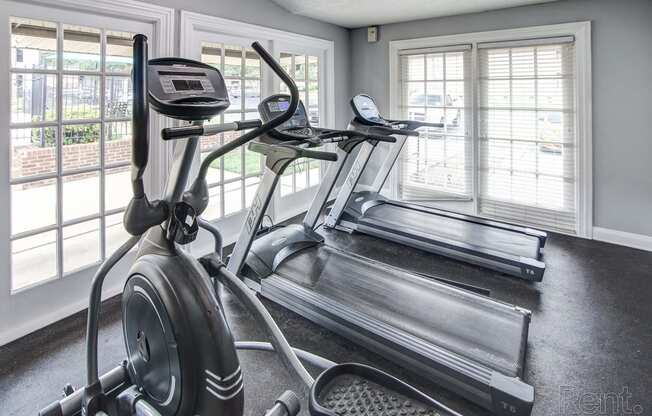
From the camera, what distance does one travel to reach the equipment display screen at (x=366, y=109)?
355cm

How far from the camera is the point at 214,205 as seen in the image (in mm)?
3541

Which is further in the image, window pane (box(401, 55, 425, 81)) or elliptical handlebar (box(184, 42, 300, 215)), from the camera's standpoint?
window pane (box(401, 55, 425, 81))

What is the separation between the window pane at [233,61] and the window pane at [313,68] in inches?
44.9

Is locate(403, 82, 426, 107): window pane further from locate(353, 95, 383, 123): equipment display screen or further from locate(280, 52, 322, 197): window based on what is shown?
locate(353, 95, 383, 123): equipment display screen

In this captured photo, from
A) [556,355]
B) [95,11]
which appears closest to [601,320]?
[556,355]

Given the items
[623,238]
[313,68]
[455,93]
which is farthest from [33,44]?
[623,238]

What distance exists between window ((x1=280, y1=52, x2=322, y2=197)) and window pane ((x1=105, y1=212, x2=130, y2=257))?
187 cm

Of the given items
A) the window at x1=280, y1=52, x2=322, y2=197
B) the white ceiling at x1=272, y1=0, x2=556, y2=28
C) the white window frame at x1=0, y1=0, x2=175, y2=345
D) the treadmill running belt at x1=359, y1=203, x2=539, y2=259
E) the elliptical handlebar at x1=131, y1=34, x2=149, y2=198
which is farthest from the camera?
the window at x1=280, y1=52, x2=322, y2=197

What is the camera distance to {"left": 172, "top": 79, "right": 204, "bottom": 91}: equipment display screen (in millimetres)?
1444

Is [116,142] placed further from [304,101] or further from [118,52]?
[304,101]

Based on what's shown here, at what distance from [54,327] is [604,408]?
118 inches

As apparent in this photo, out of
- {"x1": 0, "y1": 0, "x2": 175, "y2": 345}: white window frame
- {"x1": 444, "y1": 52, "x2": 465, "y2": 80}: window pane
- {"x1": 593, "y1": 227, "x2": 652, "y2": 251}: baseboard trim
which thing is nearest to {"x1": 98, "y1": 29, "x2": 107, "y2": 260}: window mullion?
{"x1": 0, "y1": 0, "x2": 175, "y2": 345}: white window frame

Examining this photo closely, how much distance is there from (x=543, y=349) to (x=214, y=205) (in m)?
2.77

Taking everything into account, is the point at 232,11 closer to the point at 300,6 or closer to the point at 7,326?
the point at 300,6
